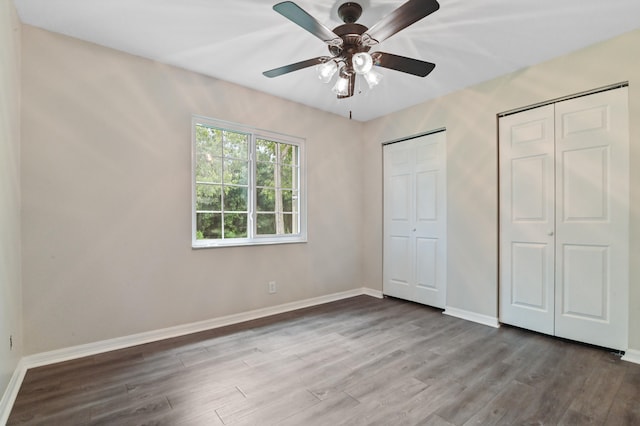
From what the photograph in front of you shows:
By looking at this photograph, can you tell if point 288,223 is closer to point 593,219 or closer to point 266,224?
point 266,224

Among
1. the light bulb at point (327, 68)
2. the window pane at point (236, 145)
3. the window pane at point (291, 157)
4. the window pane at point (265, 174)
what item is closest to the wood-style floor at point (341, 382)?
the window pane at point (265, 174)

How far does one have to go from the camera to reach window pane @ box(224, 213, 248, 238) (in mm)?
3307

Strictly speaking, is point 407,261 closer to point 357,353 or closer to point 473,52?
point 357,353

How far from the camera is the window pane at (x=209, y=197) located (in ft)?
10.2

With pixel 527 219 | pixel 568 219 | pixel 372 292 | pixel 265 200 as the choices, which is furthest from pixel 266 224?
pixel 568 219

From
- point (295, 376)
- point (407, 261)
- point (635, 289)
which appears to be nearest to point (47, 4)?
point (295, 376)

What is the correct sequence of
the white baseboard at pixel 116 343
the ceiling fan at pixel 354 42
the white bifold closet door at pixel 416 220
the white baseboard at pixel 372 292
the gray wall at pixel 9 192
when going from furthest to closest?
1. the white baseboard at pixel 372 292
2. the white bifold closet door at pixel 416 220
3. the white baseboard at pixel 116 343
4. the gray wall at pixel 9 192
5. the ceiling fan at pixel 354 42

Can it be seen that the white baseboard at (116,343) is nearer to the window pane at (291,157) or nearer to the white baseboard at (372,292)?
the white baseboard at (372,292)

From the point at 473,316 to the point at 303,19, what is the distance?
3269 millimetres

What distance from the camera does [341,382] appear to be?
81.0 inches

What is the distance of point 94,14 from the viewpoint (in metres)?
2.15

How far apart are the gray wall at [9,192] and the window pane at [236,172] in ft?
5.33

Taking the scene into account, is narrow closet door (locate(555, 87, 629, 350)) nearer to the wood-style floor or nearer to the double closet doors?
the double closet doors

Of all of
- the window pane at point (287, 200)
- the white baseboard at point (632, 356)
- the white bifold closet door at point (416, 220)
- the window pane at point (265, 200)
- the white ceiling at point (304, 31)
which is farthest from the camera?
the window pane at point (287, 200)
